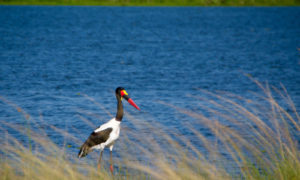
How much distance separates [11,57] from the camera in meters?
29.2

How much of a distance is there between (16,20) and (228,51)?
37695 mm

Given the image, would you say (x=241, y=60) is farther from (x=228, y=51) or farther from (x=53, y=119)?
(x=53, y=119)

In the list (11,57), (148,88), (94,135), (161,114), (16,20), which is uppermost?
(16,20)

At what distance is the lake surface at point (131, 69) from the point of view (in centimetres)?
1480

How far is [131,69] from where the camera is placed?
2525cm

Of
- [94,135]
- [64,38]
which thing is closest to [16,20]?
[64,38]

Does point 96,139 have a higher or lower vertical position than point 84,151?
higher

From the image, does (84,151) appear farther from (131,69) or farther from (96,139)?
(131,69)

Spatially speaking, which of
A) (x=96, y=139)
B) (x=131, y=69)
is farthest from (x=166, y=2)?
(x=96, y=139)

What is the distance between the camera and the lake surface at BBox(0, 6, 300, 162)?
14.8 metres

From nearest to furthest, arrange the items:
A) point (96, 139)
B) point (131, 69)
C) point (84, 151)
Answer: point (84, 151), point (96, 139), point (131, 69)

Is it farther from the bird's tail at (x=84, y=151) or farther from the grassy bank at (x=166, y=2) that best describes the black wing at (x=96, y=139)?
the grassy bank at (x=166, y=2)

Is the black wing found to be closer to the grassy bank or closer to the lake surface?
the lake surface

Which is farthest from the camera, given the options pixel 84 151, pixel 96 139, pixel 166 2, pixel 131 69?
pixel 166 2
